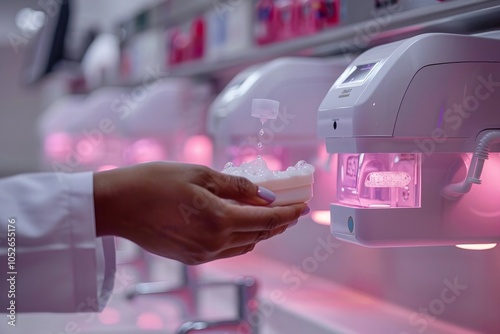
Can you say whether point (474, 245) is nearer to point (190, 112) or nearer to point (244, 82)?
point (244, 82)

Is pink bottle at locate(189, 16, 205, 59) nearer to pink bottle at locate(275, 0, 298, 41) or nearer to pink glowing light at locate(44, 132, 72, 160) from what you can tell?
pink bottle at locate(275, 0, 298, 41)

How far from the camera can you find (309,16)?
1.90m

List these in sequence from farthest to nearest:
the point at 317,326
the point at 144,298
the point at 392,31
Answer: the point at 144,298, the point at 317,326, the point at 392,31

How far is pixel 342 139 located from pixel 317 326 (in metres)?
0.80

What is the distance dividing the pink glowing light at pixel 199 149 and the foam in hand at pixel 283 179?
4.83 ft

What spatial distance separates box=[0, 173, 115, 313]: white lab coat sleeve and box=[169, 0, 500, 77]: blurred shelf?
70 cm

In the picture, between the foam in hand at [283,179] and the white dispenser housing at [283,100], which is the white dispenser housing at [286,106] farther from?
the foam in hand at [283,179]

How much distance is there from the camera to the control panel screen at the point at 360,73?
3.88ft

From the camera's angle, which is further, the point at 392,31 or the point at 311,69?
the point at 311,69

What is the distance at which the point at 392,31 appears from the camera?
1.45m

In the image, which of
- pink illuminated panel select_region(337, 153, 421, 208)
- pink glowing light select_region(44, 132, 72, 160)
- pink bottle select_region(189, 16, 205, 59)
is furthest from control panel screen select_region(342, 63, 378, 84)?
pink glowing light select_region(44, 132, 72, 160)

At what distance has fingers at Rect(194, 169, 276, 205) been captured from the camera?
1039 millimetres

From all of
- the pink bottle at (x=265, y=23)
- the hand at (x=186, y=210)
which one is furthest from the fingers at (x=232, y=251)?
the pink bottle at (x=265, y=23)

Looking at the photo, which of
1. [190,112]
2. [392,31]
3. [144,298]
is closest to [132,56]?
[190,112]
